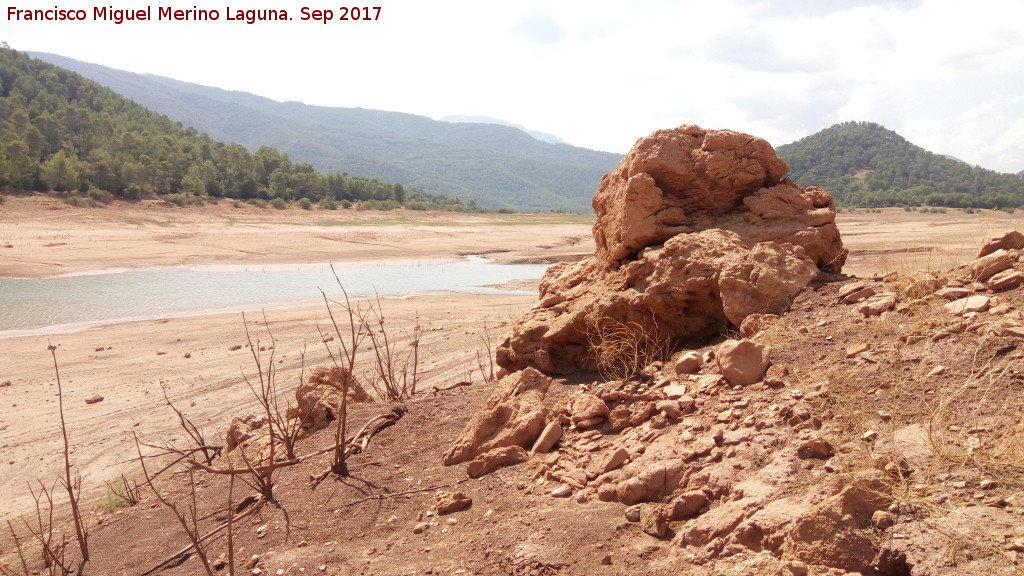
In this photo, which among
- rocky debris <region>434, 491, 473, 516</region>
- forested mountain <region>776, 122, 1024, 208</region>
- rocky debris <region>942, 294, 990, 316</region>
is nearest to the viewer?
rocky debris <region>434, 491, 473, 516</region>

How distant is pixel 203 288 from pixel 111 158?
83.0 feet

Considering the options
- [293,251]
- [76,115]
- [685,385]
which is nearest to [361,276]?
[293,251]

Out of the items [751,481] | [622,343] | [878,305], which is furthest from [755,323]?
[751,481]

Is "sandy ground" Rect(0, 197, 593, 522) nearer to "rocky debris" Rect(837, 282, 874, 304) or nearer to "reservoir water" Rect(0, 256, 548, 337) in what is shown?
"reservoir water" Rect(0, 256, 548, 337)

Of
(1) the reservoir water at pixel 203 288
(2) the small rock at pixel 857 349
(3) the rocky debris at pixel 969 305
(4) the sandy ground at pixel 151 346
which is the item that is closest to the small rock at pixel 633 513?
(2) the small rock at pixel 857 349

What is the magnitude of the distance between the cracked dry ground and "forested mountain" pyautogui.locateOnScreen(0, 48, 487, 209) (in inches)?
1482

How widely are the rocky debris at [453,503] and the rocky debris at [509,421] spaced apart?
0.52 meters

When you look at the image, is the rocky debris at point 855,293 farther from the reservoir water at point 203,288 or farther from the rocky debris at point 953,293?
the reservoir water at point 203,288

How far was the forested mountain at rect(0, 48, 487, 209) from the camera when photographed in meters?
38.7

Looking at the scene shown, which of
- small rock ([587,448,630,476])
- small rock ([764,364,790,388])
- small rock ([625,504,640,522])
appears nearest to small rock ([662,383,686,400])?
small rock ([764,364,790,388])

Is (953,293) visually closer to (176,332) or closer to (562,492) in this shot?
(562,492)

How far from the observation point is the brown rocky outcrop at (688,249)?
206 inches

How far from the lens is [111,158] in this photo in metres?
→ 41.9

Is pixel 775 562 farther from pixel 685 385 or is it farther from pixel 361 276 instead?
pixel 361 276
